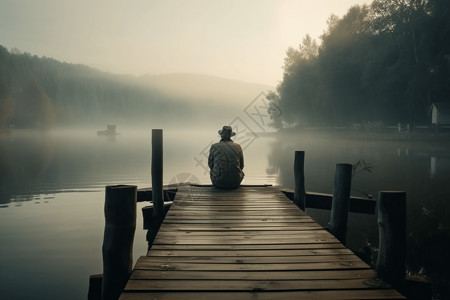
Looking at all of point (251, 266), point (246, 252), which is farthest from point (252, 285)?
point (246, 252)

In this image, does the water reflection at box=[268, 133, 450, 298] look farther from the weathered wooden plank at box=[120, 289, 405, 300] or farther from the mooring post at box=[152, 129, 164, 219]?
the mooring post at box=[152, 129, 164, 219]

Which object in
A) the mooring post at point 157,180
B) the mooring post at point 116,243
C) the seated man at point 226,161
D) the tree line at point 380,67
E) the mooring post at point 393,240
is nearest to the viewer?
the mooring post at point 393,240

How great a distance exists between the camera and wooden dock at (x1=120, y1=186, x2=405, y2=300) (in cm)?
352

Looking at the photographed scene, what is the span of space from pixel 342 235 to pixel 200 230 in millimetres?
2654

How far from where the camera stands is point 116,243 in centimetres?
432

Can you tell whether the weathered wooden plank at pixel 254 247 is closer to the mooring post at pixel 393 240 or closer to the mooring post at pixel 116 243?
the mooring post at pixel 116 243

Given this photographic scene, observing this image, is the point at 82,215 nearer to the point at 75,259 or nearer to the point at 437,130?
the point at 75,259

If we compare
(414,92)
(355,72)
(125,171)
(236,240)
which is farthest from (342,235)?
(355,72)

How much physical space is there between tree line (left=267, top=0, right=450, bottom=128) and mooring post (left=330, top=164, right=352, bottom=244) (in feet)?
134

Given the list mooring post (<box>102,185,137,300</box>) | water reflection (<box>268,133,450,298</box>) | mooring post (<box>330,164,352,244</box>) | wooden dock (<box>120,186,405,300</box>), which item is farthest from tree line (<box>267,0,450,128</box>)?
mooring post (<box>102,185,137,300</box>)

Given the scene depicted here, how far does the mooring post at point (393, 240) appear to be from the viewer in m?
4.06

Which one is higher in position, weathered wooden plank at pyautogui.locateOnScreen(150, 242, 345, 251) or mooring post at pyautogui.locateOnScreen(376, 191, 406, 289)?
mooring post at pyautogui.locateOnScreen(376, 191, 406, 289)

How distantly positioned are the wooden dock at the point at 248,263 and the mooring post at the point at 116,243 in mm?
289

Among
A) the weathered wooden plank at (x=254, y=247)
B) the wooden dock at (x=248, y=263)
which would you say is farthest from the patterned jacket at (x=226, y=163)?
the weathered wooden plank at (x=254, y=247)
